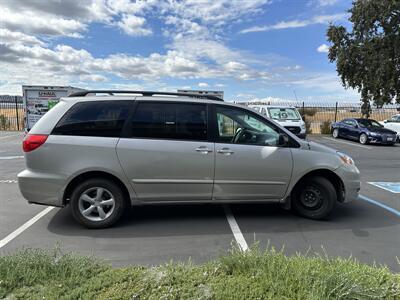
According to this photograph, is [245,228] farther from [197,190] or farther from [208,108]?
[208,108]

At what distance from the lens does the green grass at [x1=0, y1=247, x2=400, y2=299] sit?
277cm

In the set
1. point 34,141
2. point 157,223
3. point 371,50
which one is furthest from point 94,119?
point 371,50

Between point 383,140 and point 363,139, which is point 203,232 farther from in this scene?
point 363,139

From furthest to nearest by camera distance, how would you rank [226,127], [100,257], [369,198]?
1. [369,198]
2. [226,127]
3. [100,257]

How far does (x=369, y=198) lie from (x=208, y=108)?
12.5 feet

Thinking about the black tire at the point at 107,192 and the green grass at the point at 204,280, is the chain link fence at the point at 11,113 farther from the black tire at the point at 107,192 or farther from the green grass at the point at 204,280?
the green grass at the point at 204,280

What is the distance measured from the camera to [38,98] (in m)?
17.0

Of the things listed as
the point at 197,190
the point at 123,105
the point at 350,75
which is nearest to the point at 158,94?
the point at 123,105

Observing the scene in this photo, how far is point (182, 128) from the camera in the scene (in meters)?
4.90

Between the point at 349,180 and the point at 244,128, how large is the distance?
1.78 metres

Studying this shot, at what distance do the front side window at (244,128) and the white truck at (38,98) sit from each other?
45.1 ft

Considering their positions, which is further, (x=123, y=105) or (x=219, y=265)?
(x=123, y=105)

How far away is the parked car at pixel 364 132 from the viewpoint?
17.7 m

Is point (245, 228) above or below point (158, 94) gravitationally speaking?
below
